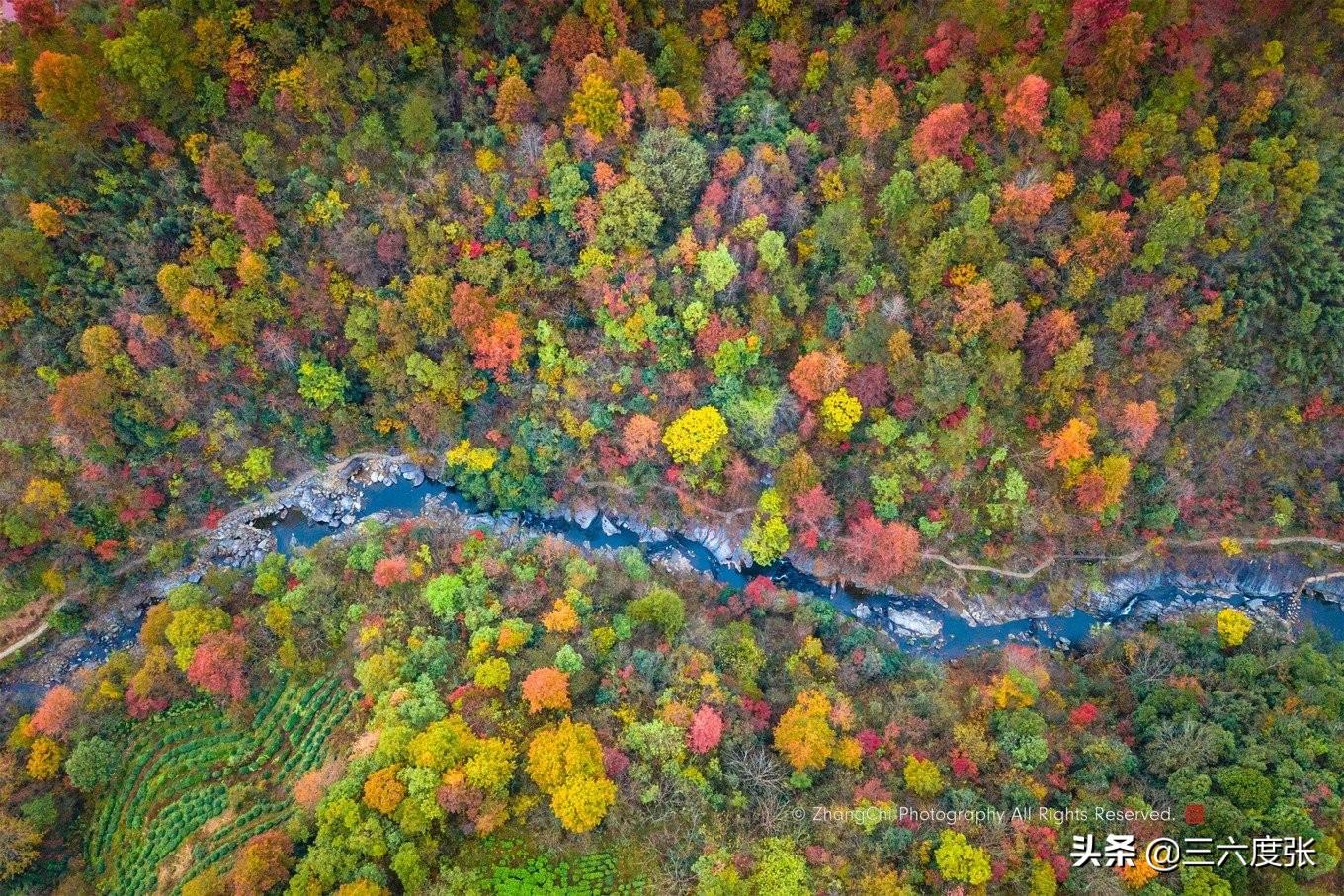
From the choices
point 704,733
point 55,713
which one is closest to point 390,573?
point 55,713

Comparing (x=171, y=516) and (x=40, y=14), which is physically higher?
(x=40, y=14)

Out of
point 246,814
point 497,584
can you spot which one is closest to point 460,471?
point 497,584

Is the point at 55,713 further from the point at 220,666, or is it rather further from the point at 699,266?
the point at 699,266

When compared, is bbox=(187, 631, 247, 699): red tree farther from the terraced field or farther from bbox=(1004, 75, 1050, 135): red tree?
bbox=(1004, 75, 1050, 135): red tree

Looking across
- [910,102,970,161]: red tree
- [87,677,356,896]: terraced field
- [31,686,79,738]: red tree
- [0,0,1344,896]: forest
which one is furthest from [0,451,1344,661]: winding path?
[910,102,970,161]: red tree

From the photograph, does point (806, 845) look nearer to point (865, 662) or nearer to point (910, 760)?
point (910, 760)

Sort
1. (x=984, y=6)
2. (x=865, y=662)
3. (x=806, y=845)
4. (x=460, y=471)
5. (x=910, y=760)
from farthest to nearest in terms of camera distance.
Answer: (x=460, y=471)
(x=865, y=662)
(x=984, y=6)
(x=910, y=760)
(x=806, y=845)

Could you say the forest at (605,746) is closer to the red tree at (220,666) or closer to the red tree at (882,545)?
the red tree at (220,666)
